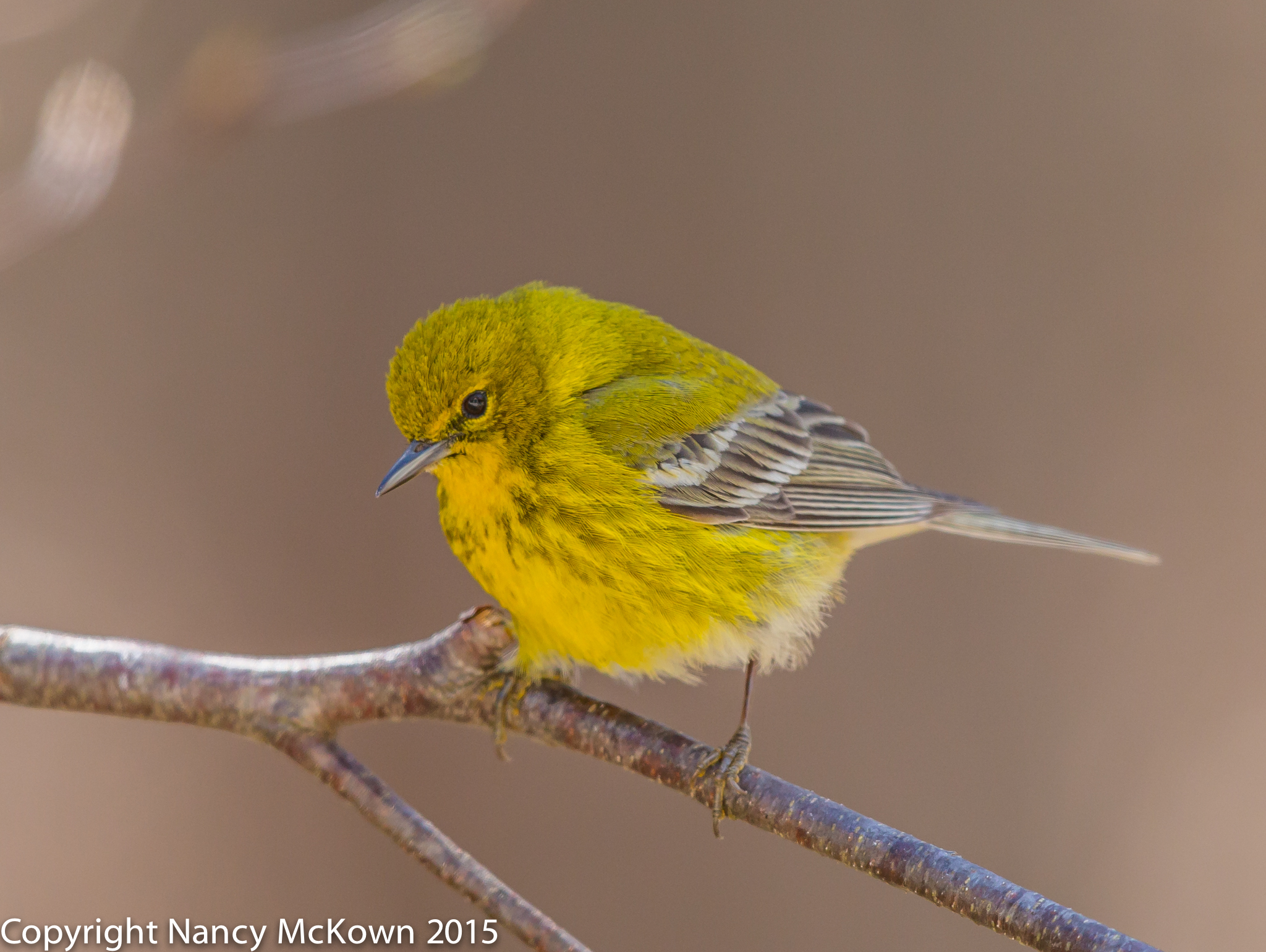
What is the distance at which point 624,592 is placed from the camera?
122 inches

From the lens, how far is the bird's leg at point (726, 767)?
2.81m

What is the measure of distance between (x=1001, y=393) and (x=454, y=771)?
319cm

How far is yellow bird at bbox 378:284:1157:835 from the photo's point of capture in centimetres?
312

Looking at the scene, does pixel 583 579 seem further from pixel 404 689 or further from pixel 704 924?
pixel 704 924

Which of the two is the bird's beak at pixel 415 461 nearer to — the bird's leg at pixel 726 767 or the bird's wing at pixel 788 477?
the bird's wing at pixel 788 477

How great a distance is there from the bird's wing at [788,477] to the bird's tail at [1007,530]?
5cm

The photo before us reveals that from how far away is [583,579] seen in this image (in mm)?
3096

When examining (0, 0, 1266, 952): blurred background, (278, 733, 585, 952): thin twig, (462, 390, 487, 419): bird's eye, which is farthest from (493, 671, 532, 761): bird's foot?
(0, 0, 1266, 952): blurred background

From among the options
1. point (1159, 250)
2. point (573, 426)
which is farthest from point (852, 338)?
point (573, 426)

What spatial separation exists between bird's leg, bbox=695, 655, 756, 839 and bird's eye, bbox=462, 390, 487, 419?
44.5 inches
